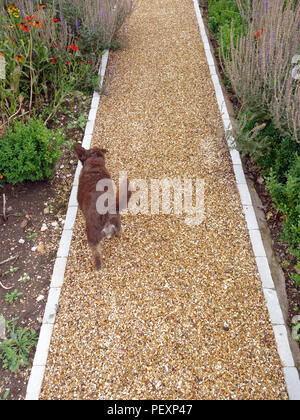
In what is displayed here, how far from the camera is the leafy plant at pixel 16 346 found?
8.08 ft

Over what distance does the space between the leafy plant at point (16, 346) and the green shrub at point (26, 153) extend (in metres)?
1.55

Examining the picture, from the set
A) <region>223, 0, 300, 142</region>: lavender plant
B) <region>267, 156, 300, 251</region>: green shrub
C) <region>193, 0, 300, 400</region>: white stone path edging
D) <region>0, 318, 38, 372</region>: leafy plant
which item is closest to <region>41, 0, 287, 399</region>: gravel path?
<region>193, 0, 300, 400</region>: white stone path edging

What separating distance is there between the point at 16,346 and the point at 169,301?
4.48 feet

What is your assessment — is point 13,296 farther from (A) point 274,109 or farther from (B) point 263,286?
(A) point 274,109

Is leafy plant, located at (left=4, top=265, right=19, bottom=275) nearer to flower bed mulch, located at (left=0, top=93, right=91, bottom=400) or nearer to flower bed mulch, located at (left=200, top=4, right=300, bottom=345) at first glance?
flower bed mulch, located at (left=0, top=93, right=91, bottom=400)

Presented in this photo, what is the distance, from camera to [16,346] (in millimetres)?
2572

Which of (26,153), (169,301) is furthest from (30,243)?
(169,301)

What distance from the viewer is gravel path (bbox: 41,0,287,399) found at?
7.74ft

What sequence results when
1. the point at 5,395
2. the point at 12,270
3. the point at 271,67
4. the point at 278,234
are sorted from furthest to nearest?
the point at 271,67
the point at 278,234
the point at 12,270
the point at 5,395

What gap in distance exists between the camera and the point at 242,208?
351 centimetres

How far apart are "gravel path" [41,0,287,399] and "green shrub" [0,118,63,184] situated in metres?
0.78
